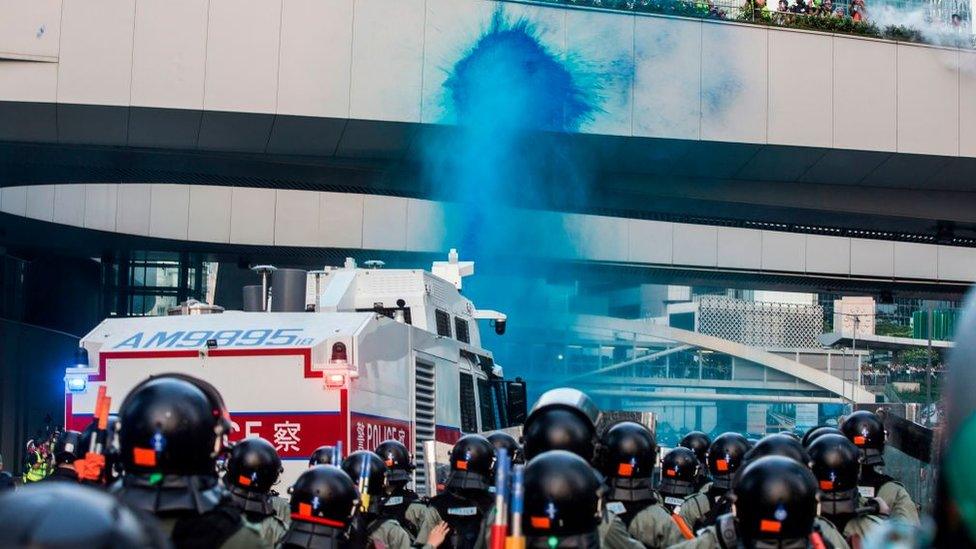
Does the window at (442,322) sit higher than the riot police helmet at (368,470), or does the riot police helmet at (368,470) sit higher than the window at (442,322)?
the window at (442,322)

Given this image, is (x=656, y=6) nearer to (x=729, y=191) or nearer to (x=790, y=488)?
(x=729, y=191)

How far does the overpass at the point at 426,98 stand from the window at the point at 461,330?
8.83m

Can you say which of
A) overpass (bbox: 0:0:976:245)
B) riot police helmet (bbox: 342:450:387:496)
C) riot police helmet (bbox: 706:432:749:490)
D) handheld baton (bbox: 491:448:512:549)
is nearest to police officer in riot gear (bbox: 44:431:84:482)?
riot police helmet (bbox: 342:450:387:496)

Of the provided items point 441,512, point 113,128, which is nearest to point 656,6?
point 113,128

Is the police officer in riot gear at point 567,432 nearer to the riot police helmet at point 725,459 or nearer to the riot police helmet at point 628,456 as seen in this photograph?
the riot police helmet at point 628,456

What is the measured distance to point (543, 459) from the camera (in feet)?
17.8

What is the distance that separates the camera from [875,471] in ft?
35.2

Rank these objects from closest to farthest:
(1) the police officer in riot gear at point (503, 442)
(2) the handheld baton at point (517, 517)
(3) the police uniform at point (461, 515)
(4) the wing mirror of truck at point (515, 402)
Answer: (2) the handheld baton at point (517, 517), (3) the police uniform at point (461, 515), (1) the police officer in riot gear at point (503, 442), (4) the wing mirror of truck at point (515, 402)

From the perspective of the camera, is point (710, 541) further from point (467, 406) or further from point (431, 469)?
point (467, 406)

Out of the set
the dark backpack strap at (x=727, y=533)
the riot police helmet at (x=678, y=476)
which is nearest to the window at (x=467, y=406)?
the riot police helmet at (x=678, y=476)

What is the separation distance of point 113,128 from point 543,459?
2049cm

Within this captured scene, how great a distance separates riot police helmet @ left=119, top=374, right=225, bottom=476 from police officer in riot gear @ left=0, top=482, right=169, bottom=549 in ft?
8.51

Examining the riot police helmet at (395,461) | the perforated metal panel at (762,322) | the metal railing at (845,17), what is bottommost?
the riot police helmet at (395,461)

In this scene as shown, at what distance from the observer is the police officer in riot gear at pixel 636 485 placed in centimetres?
831
